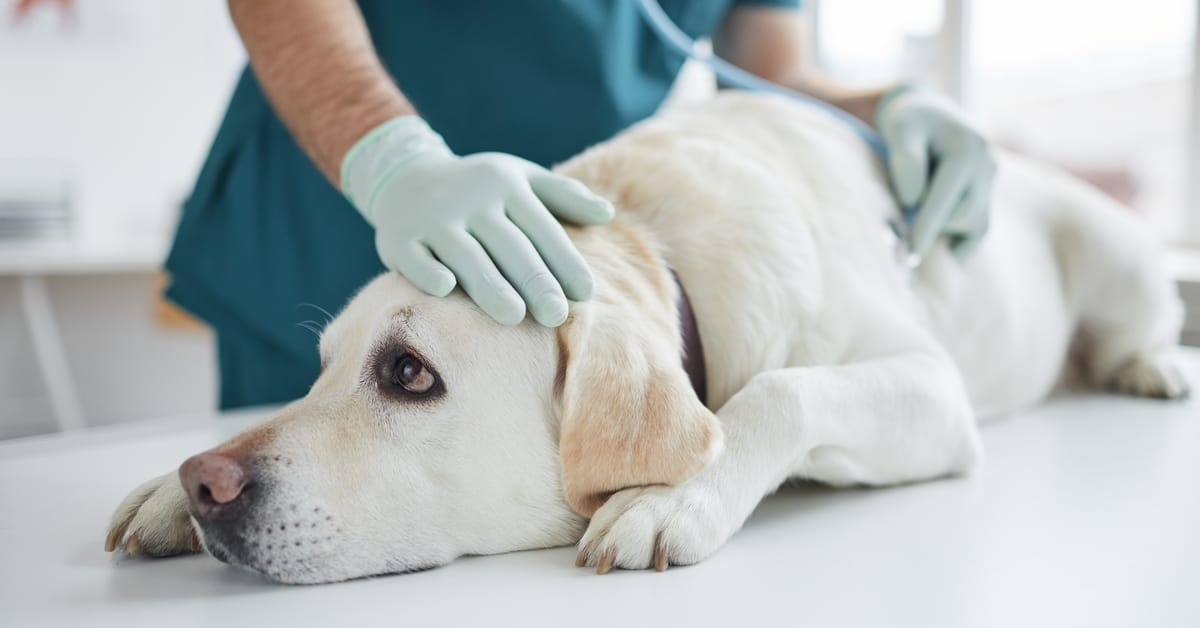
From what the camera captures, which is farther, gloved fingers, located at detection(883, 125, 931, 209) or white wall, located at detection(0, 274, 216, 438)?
white wall, located at detection(0, 274, 216, 438)

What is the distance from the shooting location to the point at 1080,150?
4766mm

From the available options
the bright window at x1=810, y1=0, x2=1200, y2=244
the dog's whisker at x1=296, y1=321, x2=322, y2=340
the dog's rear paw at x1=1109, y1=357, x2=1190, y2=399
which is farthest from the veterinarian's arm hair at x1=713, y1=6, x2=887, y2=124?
the bright window at x1=810, y1=0, x2=1200, y2=244

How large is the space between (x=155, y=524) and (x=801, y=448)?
701 millimetres

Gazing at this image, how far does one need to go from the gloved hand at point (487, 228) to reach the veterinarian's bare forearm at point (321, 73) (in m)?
0.16

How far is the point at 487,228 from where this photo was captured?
108cm

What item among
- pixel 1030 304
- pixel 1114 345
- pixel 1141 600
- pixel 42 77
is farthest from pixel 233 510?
pixel 42 77

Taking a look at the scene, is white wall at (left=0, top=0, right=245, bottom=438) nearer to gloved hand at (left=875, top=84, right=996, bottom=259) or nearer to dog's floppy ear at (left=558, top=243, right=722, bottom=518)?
gloved hand at (left=875, top=84, right=996, bottom=259)

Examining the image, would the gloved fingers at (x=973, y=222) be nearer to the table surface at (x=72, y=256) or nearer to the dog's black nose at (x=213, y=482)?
the dog's black nose at (x=213, y=482)

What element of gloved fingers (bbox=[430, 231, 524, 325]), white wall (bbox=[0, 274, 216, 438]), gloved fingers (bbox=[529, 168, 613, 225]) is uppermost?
gloved fingers (bbox=[529, 168, 613, 225])

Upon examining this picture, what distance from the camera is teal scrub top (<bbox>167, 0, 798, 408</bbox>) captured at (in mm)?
1853

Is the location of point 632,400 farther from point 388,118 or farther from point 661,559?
point 388,118

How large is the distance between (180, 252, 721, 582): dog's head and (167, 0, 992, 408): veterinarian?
398 mm

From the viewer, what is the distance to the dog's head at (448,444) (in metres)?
0.92

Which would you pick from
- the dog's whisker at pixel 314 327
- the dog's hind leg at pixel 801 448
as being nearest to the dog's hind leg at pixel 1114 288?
the dog's hind leg at pixel 801 448
